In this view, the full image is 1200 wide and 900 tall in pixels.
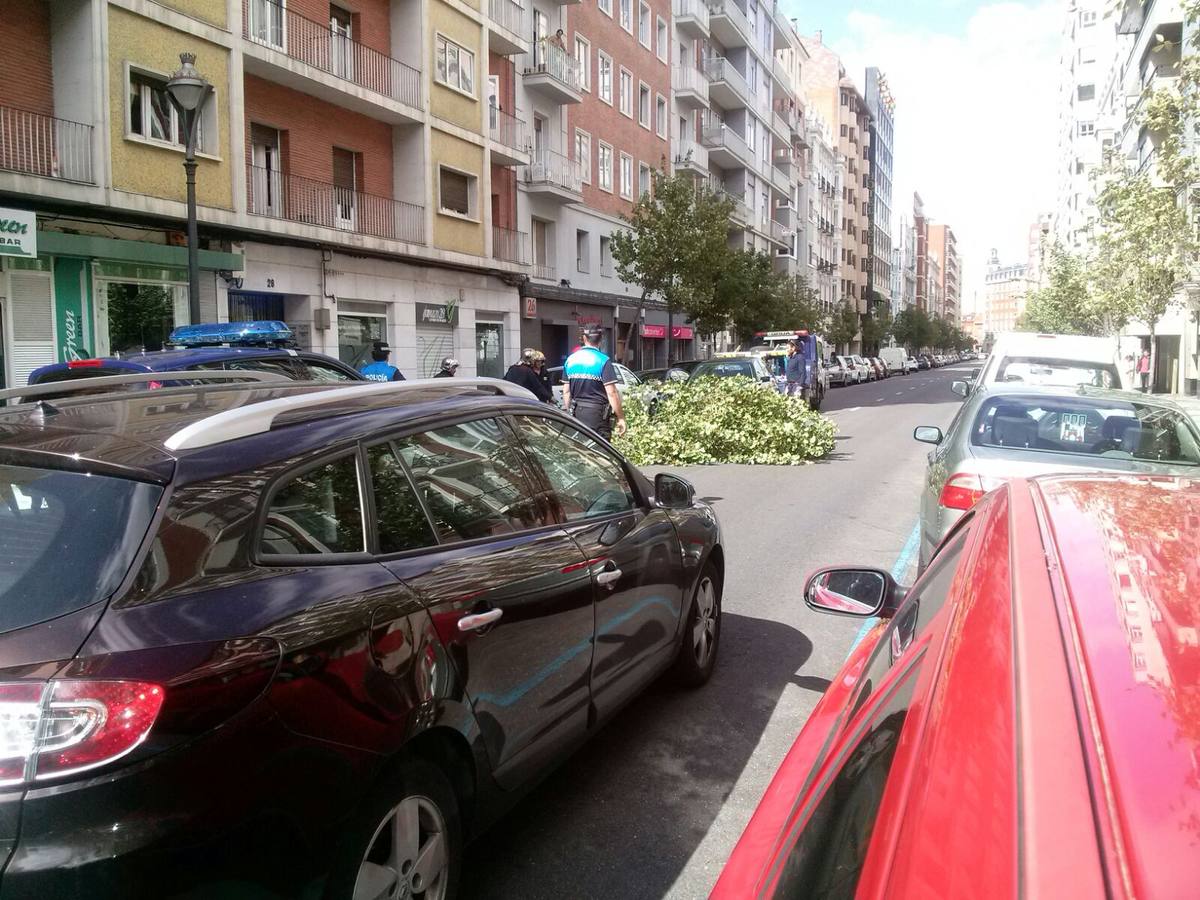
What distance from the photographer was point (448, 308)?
82.8 ft

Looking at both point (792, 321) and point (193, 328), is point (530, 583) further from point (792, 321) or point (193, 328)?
point (792, 321)

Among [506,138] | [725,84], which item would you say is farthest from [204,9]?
[725,84]

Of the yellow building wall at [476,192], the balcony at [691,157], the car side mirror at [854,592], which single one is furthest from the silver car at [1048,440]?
the balcony at [691,157]

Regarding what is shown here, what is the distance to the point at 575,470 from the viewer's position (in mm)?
4156

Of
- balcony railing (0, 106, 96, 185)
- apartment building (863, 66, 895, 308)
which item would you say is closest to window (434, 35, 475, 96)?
balcony railing (0, 106, 96, 185)

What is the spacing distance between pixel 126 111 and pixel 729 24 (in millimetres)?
36251

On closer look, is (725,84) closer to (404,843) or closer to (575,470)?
(575,470)

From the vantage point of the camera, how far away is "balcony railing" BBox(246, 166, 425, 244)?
19641mm

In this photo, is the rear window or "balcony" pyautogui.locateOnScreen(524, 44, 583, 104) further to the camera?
"balcony" pyautogui.locateOnScreen(524, 44, 583, 104)

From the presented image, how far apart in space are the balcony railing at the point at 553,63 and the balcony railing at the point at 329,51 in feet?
21.6

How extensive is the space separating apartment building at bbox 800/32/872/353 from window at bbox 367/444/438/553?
263 ft

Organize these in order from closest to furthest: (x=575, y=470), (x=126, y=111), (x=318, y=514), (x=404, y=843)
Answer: (x=404, y=843)
(x=318, y=514)
(x=575, y=470)
(x=126, y=111)

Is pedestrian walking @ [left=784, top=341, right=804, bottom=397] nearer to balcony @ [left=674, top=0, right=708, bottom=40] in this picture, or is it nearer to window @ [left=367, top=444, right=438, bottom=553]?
window @ [left=367, top=444, right=438, bottom=553]

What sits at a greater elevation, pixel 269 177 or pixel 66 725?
pixel 269 177
